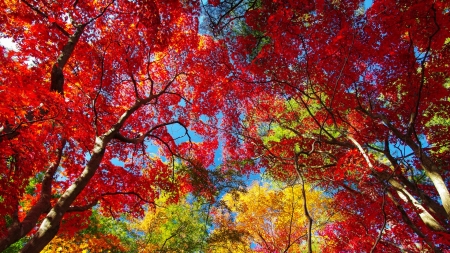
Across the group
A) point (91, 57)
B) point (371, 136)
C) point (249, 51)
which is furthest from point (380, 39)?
point (91, 57)

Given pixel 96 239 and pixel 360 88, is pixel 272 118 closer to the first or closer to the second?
pixel 360 88

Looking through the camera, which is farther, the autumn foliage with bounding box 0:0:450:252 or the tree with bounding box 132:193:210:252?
the tree with bounding box 132:193:210:252

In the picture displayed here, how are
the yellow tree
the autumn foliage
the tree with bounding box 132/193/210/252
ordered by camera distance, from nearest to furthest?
1. the autumn foliage
2. the tree with bounding box 132/193/210/252
3. the yellow tree

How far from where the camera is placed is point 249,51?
10867 millimetres

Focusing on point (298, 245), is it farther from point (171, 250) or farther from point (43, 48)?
point (43, 48)

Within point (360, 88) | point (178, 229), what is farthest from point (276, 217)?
point (360, 88)

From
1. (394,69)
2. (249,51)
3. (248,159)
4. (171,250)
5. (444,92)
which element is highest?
(249,51)

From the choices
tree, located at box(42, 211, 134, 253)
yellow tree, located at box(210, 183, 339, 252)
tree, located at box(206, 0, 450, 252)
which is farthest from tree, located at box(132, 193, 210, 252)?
tree, located at box(206, 0, 450, 252)

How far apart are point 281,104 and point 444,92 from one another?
609 centimetres

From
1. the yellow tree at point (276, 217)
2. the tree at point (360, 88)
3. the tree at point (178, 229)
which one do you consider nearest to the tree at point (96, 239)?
the tree at point (178, 229)

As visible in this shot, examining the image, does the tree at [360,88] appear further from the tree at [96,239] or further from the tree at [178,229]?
the tree at [96,239]

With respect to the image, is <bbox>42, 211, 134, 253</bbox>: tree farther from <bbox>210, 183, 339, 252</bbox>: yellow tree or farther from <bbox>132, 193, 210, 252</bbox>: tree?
<bbox>210, 183, 339, 252</bbox>: yellow tree

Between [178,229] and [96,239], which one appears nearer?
[96,239]

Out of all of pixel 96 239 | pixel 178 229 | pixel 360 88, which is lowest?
pixel 96 239
